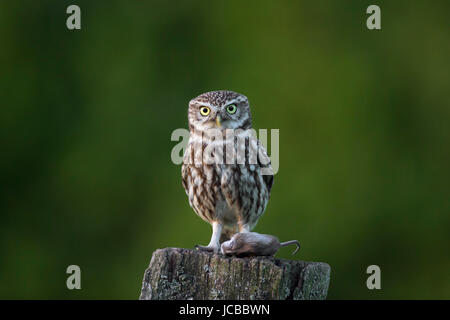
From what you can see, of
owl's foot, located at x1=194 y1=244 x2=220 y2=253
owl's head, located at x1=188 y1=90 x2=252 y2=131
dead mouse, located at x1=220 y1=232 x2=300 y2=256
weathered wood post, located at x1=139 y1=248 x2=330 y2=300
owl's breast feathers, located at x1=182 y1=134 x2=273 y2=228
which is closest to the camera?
weathered wood post, located at x1=139 y1=248 x2=330 y2=300

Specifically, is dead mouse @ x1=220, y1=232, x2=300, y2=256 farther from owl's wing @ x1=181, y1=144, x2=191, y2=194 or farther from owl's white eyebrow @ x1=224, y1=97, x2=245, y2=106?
owl's wing @ x1=181, y1=144, x2=191, y2=194

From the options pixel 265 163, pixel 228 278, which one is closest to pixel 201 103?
pixel 265 163

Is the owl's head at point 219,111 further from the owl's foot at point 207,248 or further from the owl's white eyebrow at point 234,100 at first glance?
the owl's foot at point 207,248

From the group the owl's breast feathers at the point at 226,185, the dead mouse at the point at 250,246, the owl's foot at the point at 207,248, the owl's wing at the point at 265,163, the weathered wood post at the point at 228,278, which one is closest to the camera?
the weathered wood post at the point at 228,278

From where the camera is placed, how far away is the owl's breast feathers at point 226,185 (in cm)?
511

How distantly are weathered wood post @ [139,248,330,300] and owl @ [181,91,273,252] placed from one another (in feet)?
4.20

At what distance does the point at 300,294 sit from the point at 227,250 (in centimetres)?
51

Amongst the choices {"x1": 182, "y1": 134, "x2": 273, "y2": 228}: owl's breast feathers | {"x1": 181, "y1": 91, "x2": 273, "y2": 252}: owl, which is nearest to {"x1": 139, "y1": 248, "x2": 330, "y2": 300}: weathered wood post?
{"x1": 181, "y1": 91, "x2": 273, "y2": 252}: owl

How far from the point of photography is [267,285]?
11.6 ft

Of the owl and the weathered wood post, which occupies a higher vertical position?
the owl

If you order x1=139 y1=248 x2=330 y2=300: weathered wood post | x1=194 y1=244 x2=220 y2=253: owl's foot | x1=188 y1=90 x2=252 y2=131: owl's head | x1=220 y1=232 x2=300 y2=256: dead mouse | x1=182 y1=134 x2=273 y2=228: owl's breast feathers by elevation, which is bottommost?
x1=194 y1=244 x2=220 y2=253: owl's foot

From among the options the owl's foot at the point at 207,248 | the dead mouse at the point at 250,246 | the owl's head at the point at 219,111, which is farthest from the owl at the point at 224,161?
the dead mouse at the point at 250,246

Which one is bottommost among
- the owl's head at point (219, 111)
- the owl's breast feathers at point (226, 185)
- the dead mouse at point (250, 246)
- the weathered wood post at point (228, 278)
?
the weathered wood post at point (228, 278)

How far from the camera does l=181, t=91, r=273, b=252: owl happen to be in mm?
5035
